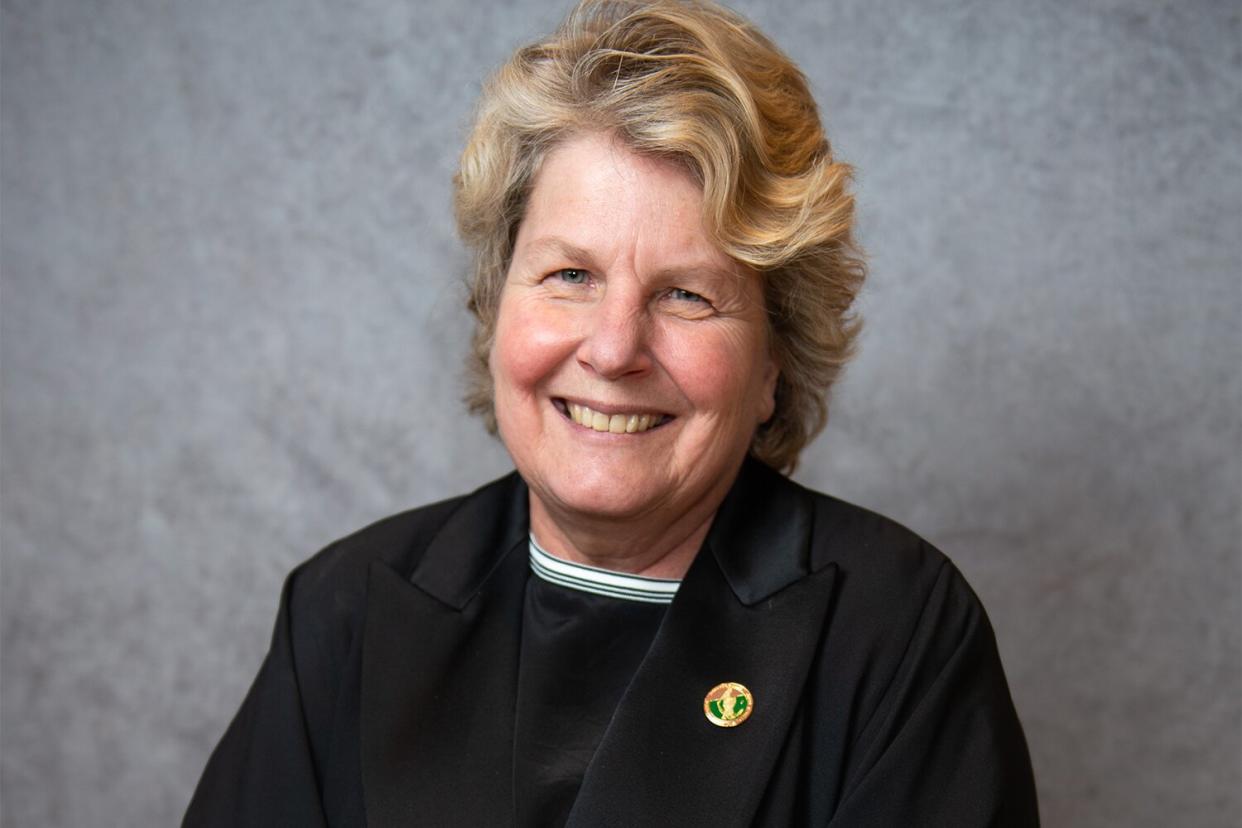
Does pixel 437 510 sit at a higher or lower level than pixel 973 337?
lower

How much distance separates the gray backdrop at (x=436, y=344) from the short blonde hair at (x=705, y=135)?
0.86 meters

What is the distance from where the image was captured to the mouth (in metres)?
2.15

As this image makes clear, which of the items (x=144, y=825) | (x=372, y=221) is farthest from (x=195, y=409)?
(x=144, y=825)

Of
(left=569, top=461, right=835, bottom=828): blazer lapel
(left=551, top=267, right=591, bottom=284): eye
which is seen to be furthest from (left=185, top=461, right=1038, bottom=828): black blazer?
(left=551, top=267, right=591, bottom=284): eye

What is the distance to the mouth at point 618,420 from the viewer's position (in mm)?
2150

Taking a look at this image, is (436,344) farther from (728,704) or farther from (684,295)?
(728,704)

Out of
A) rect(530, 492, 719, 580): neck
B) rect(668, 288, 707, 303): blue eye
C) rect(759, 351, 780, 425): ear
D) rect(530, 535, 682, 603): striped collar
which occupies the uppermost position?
rect(668, 288, 707, 303): blue eye

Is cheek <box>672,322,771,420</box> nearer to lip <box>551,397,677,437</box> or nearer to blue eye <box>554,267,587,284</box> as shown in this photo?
lip <box>551,397,677,437</box>

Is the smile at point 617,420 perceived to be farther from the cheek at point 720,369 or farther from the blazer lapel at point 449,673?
the blazer lapel at point 449,673

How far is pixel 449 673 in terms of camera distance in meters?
2.27

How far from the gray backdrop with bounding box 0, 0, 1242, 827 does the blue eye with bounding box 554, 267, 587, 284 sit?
3.31 feet

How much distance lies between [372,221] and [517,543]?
1.14 m

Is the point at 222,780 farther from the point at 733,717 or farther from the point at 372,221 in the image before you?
the point at 372,221

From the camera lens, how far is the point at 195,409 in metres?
3.35
